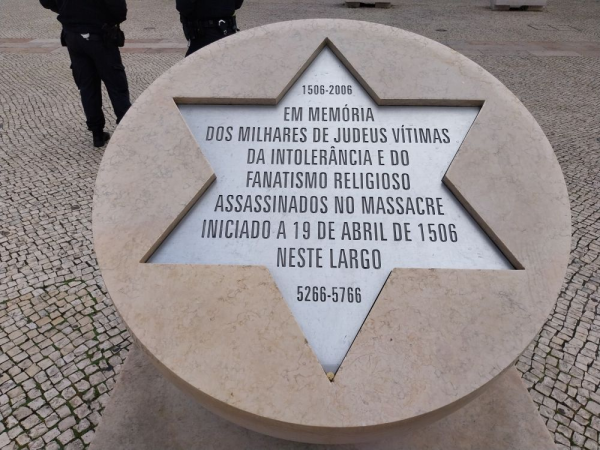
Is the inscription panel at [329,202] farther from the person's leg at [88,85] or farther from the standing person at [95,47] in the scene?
the person's leg at [88,85]

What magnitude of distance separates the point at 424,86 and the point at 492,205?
2.34 ft

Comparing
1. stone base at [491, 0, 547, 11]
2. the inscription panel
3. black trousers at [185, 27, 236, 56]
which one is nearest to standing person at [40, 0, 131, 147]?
black trousers at [185, 27, 236, 56]

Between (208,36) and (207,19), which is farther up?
(207,19)

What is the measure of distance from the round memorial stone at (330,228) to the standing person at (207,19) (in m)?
3.16

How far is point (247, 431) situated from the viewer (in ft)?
7.15

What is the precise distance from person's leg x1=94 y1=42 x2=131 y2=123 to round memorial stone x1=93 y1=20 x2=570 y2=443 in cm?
341

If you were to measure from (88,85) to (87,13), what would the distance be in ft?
2.76

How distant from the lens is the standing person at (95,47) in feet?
15.8

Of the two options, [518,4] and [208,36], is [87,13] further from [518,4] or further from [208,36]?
[518,4]

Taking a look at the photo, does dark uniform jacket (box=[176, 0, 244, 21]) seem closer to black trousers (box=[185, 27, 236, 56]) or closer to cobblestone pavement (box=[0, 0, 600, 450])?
black trousers (box=[185, 27, 236, 56])

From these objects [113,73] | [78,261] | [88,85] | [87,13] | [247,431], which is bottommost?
[78,261]

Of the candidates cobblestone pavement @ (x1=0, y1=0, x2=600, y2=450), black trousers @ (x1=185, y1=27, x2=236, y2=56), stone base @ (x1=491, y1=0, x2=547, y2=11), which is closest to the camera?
cobblestone pavement @ (x1=0, y1=0, x2=600, y2=450)

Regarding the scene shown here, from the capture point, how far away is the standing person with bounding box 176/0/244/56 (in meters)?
5.12

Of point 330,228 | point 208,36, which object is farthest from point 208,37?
point 330,228
